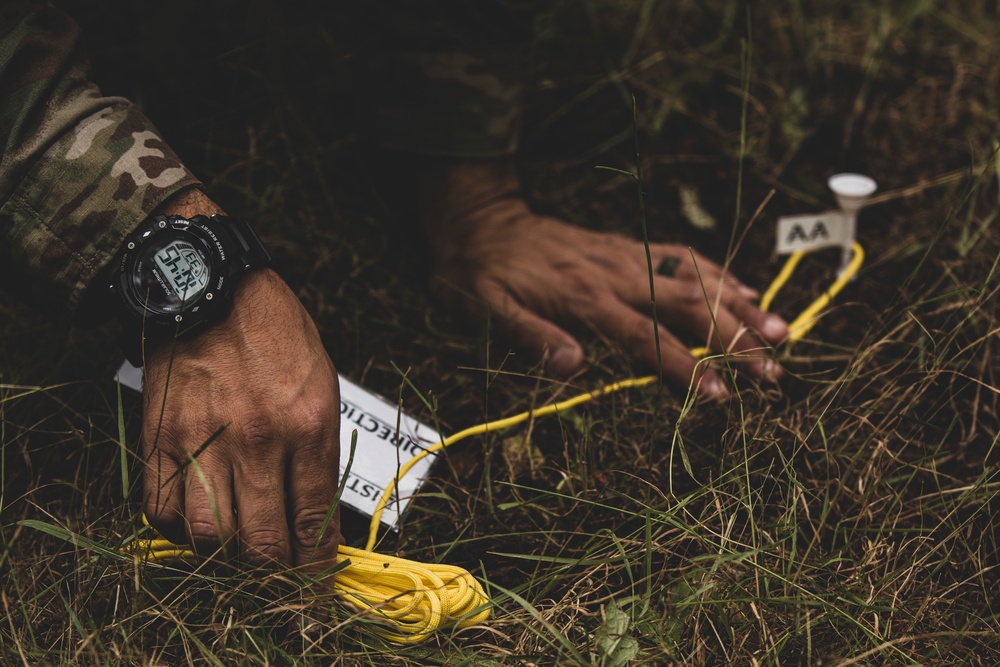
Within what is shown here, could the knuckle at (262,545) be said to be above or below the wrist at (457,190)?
below

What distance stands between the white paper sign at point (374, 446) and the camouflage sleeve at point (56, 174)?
0.18m

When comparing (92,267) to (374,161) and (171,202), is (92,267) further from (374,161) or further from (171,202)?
(374,161)

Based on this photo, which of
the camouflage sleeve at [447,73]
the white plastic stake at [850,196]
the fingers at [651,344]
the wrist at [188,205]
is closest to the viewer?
the wrist at [188,205]

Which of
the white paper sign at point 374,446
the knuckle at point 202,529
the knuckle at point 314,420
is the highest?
the knuckle at point 314,420

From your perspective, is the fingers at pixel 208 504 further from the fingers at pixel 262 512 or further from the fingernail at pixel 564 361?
the fingernail at pixel 564 361

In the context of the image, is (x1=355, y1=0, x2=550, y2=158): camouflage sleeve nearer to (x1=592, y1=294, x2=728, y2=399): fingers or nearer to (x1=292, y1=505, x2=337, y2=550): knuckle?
(x1=592, y1=294, x2=728, y2=399): fingers

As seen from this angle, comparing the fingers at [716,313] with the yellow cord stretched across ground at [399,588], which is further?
the fingers at [716,313]

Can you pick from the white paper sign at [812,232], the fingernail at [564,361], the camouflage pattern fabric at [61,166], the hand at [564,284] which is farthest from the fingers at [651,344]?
the camouflage pattern fabric at [61,166]

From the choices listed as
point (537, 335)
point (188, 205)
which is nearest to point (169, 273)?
point (188, 205)

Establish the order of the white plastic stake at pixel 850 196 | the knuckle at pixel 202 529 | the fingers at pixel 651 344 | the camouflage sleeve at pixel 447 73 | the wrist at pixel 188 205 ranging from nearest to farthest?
the knuckle at pixel 202 529 → the wrist at pixel 188 205 → the fingers at pixel 651 344 → the white plastic stake at pixel 850 196 → the camouflage sleeve at pixel 447 73

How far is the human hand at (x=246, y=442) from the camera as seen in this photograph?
974 millimetres

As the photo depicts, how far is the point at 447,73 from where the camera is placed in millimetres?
1617

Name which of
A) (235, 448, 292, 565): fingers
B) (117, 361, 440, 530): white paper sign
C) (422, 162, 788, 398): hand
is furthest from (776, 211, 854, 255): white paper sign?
(235, 448, 292, 565): fingers

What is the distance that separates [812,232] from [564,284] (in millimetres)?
479
